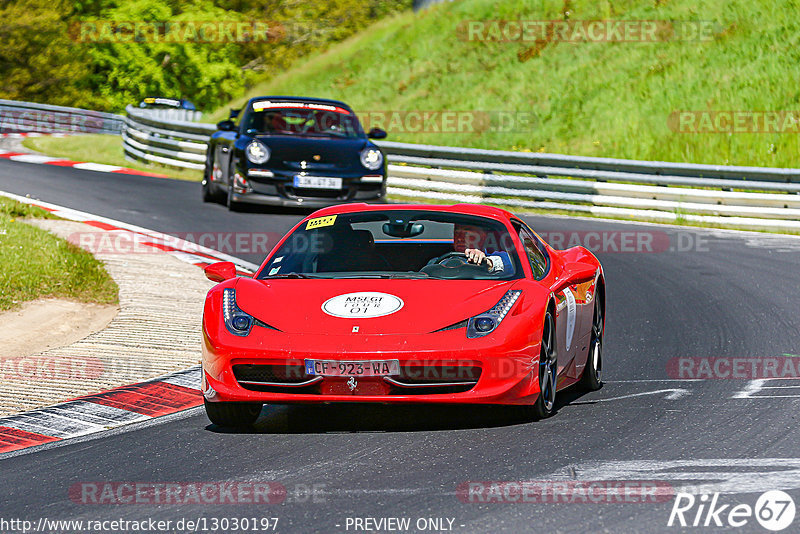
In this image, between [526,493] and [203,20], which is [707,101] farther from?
[203,20]

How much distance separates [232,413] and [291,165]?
399 inches

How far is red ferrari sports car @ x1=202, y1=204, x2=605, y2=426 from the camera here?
6.11 meters

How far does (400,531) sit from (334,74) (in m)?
29.9

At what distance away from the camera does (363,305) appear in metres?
6.39

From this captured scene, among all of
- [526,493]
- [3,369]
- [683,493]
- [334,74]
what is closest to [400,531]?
[526,493]

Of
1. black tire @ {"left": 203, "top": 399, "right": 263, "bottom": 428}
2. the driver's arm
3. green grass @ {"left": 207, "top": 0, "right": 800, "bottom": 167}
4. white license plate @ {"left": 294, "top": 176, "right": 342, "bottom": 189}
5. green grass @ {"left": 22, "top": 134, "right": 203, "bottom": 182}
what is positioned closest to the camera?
black tire @ {"left": 203, "top": 399, "right": 263, "bottom": 428}

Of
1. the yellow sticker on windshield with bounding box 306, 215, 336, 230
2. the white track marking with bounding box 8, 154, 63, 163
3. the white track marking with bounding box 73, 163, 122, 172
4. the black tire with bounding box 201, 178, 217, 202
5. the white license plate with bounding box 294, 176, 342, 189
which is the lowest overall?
the white track marking with bounding box 8, 154, 63, 163

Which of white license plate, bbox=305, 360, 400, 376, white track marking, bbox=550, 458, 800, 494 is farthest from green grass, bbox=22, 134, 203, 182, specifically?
white track marking, bbox=550, 458, 800, 494

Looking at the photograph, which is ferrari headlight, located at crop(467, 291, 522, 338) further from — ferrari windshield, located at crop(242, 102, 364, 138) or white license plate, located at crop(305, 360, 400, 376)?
ferrari windshield, located at crop(242, 102, 364, 138)

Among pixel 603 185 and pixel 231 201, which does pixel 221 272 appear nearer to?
pixel 231 201

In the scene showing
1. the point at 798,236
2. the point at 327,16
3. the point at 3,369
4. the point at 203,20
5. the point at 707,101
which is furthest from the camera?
the point at 327,16

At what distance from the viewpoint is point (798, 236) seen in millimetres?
16750

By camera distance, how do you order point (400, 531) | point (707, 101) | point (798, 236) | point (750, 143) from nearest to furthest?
point (400, 531) < point (798, 236) < point (750, 143) < point (707, 101)

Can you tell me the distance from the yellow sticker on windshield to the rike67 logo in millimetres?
3264
